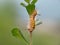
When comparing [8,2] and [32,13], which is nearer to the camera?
[32,13]

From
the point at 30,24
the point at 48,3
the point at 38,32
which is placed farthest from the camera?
the point at 48,3

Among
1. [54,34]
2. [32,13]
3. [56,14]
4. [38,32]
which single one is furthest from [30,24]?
[56,14]

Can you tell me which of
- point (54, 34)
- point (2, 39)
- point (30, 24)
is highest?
point (30, 24)

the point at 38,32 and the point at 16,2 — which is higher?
the point at 16,2

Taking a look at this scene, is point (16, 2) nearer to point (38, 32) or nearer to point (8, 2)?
point (8, 2)

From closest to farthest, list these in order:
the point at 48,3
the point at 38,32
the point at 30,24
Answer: the point at 30,24, the point at 38,32, the point at 48,3

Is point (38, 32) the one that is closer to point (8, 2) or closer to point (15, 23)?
point (15, 23)
